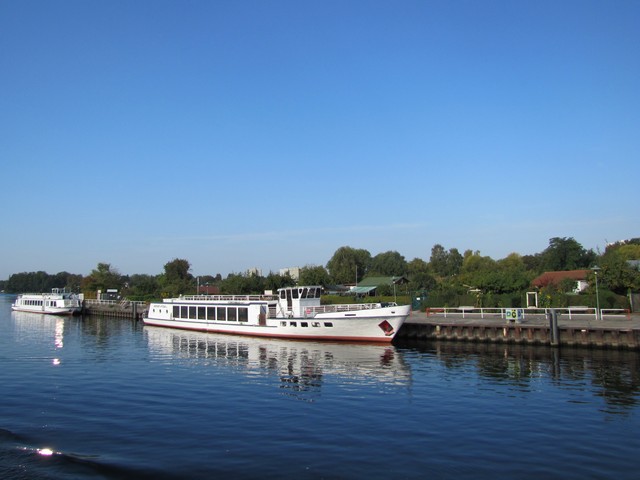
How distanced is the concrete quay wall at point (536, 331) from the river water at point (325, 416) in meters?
1.61

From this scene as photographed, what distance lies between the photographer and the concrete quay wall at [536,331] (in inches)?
1432

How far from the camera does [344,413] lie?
20.5m

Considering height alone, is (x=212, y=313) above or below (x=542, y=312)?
above

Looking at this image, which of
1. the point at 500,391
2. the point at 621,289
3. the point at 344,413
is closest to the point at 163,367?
the point at 344,413

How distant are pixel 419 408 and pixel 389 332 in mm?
21055

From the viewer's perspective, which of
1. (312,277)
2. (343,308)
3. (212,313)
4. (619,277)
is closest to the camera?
(343,308)

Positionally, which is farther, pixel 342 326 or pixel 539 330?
pixel 342 326

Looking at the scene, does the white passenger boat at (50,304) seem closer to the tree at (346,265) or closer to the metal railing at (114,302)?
the metal railing at (114,302)

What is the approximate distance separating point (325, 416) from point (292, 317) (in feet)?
90.2

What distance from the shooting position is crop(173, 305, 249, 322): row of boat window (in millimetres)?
51719

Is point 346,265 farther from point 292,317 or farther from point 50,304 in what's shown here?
point 292,317

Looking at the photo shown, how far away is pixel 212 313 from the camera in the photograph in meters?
55.5

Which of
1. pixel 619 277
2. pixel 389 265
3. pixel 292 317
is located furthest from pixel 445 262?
pixel 292 317

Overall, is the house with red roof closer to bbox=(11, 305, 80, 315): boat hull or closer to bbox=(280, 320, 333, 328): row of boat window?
bbox=(280, 320, 333, 328): row of boat window
